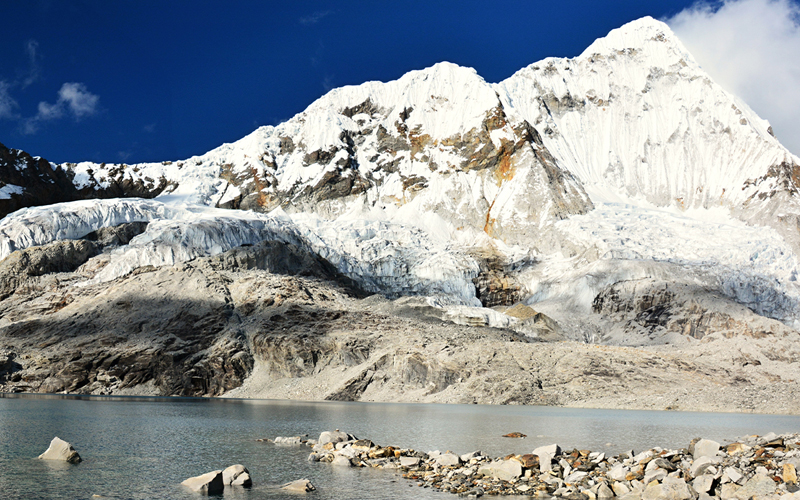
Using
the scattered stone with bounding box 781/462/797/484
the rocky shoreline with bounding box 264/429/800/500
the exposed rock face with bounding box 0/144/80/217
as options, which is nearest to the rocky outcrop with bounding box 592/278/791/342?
the rocky shoreline with bounding box 264/429/800/500

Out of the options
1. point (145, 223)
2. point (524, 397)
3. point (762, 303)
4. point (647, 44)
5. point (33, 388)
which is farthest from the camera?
point (647, 44)

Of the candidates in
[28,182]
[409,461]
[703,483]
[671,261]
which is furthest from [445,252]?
[703,483]

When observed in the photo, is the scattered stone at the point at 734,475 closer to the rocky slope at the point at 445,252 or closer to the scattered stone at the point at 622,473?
the scattered stone at the point at 622,473

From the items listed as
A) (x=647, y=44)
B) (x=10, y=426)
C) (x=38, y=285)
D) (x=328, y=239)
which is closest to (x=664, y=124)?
(x=647, y=44)

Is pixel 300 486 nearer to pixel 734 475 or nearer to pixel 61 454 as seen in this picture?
pixel 61 454

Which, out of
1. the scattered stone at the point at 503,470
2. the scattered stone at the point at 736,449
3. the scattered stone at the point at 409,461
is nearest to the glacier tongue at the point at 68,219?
the scattered stone at the point at 409,461

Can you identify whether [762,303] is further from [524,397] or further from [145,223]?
[145,223]
